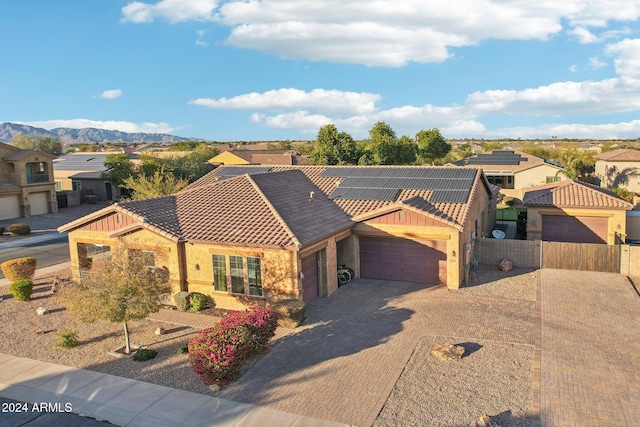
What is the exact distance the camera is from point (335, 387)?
14.5 metres

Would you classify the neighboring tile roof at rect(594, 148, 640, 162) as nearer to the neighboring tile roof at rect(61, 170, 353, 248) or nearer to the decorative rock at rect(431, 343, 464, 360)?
the neighboring tile roof at rect(61, 170, 353, 248)

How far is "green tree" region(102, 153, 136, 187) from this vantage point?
2235 inches

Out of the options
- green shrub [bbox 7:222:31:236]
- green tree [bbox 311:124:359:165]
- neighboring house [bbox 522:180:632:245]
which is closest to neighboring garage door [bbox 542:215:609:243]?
neighboring house [bbox 522:180:632:245]

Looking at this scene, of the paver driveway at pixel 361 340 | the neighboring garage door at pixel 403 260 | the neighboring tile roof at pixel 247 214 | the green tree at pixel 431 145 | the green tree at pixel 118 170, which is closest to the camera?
the paver driveway at pixel 361 340

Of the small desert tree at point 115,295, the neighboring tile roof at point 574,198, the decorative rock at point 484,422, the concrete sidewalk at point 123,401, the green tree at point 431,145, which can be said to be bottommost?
the concrete sidewalk at point 123,401

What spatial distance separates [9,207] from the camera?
49438 millimetres

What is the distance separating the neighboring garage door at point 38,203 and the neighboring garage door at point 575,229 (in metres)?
47.3

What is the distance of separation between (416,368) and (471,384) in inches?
68.8

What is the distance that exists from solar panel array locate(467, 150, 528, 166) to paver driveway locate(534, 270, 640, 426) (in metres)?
35.7

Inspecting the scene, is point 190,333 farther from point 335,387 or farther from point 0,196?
point 0,196

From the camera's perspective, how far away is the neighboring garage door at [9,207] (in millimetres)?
48781

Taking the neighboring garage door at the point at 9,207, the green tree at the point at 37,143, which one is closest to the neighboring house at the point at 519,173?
the neighboring garage door at the point at 9,207

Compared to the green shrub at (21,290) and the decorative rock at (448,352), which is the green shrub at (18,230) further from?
the decorative rock at (448,352)

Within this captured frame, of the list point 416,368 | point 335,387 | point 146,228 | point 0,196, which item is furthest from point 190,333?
point 0,196
